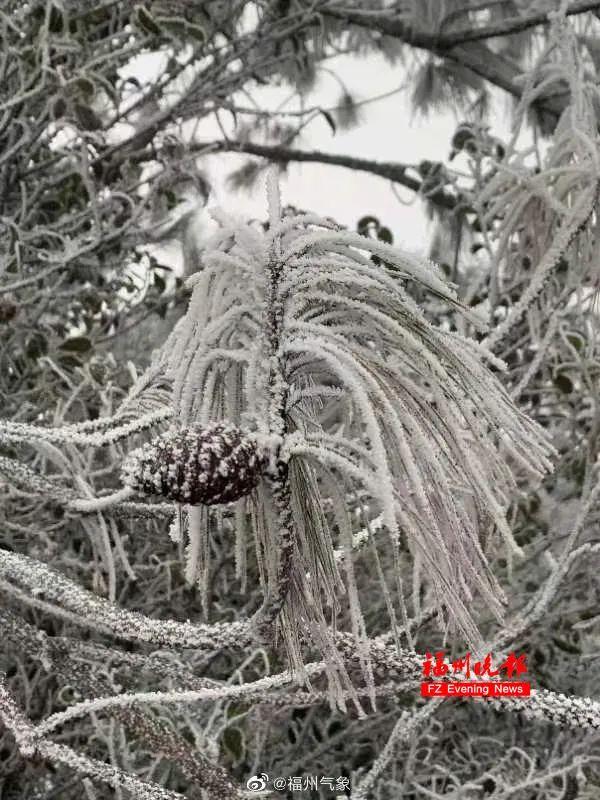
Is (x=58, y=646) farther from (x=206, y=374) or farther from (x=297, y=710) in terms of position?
(x=297, y=710)

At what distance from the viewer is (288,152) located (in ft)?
10.7

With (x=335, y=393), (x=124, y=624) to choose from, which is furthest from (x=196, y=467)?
(x=124, y=624)

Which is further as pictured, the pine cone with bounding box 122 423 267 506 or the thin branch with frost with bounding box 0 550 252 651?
the thin branch with frost with bounding box 0 550 252 651

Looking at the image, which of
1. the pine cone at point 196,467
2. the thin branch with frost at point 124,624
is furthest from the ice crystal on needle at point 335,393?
the thin branch with frost at point 124,624

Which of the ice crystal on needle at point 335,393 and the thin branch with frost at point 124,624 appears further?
the thin branch with frost at point 124,624

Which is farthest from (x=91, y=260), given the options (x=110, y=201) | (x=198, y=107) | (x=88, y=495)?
(x=88, y=495)

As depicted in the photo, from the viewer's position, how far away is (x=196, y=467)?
0.47m

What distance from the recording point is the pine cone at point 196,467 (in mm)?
470

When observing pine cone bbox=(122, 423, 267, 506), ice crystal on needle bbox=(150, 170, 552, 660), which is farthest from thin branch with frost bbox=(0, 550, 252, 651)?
pine cone bbox=(122, 423, 267, 506)

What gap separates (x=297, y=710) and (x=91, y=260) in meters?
1.19

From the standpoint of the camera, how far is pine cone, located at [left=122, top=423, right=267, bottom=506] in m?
0.47

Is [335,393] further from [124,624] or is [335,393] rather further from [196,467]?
[124,624]

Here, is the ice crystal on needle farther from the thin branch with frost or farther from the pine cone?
the thin branch with frost

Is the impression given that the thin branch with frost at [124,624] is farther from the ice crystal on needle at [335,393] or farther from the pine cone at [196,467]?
the pine cone at [196,467]
